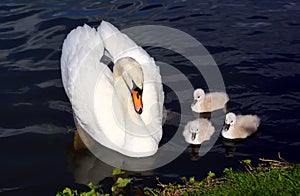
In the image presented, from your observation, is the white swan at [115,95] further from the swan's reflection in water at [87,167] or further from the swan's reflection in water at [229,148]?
the swan's reflection in water at [229,148]

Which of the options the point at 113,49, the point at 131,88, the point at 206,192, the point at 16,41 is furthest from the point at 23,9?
the point at 206,192

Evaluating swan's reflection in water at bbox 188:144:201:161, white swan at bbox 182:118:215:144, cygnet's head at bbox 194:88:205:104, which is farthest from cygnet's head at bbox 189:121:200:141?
cygnet's head at bbox 194:88:205:104

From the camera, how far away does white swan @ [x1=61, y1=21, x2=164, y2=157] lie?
25.5 feet

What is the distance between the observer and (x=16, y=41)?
11453mm

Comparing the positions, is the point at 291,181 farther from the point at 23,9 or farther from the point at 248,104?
the point at 23,9

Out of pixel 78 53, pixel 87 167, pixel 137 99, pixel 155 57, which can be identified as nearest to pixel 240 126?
pixel 137 99

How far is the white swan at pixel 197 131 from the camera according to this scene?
26.7 ft

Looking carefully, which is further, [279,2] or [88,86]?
[279,2]

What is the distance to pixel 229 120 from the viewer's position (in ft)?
27.0

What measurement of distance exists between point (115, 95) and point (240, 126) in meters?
1.86

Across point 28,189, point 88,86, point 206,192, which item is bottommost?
point 28,189

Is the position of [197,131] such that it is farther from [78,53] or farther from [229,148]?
[78,53]

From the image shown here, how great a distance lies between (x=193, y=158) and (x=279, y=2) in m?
6.27

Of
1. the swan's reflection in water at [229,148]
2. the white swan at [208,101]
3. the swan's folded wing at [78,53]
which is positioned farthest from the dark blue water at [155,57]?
the swan's folded wing at [78,53]
